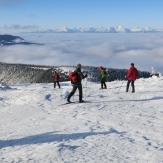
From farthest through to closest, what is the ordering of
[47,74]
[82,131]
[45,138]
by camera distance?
1. [47,74]
2. [82,131]
3. [45,138]

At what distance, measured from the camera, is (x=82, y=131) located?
816 centimetres

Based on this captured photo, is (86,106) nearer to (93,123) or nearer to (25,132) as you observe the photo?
(93,123)

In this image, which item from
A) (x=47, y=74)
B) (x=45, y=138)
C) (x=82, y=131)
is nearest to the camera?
(x=45, y=138)

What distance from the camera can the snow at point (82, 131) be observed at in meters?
6.13

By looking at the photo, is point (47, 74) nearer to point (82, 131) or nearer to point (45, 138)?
point (82, 131)

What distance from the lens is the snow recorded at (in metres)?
6.13

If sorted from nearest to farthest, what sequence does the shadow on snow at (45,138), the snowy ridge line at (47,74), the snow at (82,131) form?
the snow at (82,131), the shadow on snow at (45,138), the snowy ridge line at (47,74)

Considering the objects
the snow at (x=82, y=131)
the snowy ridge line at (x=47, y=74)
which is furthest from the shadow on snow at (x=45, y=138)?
the snowy ridge line at (x=47, y=74)

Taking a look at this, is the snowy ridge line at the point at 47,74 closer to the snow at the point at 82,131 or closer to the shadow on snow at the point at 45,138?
the snow at the point at 82,131

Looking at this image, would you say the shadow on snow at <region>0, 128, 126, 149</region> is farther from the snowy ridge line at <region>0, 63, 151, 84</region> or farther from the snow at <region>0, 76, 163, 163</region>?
the snowy ridge line at <region>0, 63, 151, 84</region>

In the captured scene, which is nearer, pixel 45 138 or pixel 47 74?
pixel 45 138

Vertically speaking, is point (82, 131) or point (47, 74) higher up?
point (47, 74)

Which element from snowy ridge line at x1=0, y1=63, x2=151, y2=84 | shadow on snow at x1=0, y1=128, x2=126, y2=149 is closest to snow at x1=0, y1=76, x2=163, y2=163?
shadow on snow at x1=0, y1=128, x2=126, y2=149

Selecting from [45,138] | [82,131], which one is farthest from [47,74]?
[45,138]
